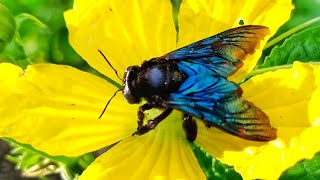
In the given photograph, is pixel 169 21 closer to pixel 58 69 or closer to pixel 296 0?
pixel 58 69

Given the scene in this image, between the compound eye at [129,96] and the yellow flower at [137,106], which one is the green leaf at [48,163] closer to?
the yellow flower at [137,106]

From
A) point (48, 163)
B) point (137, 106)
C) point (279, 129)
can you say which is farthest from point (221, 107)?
point (48, 163)

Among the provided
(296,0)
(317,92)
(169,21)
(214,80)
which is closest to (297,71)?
(317,92)

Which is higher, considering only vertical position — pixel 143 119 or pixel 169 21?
pixel 169 21

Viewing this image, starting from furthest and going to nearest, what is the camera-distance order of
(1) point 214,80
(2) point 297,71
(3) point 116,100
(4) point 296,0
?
1. (4) point 296,0
2. (3) point 116,100
3. (2) point 297,71
4. (1) point 214,80

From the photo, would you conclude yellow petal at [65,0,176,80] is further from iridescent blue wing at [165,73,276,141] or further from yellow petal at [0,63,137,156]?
iridescent blue wing at [165,73,276,141]
